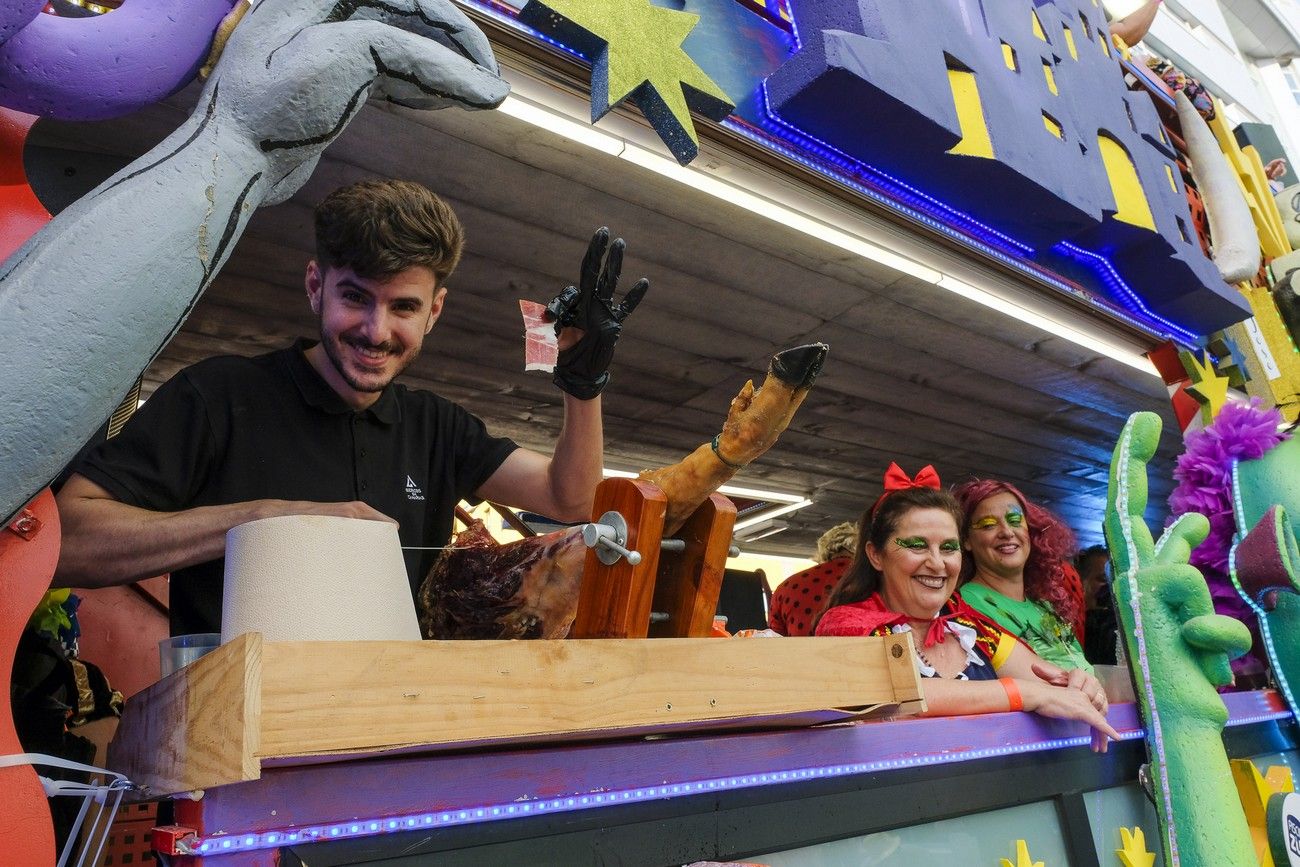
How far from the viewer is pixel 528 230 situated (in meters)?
2.48

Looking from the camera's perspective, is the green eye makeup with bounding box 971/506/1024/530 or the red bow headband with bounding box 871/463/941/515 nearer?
the red bow headband with bounding box 871/463/941/515

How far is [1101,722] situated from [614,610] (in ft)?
4.01

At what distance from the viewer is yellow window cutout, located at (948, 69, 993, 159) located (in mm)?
2422

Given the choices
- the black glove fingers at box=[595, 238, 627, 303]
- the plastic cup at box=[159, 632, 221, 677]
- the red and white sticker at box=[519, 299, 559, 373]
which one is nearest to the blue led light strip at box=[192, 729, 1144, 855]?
the plastic cup at box=[159, 632, 221, 677]

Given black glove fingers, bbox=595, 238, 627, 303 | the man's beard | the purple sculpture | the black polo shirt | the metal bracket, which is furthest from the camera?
the man's beard

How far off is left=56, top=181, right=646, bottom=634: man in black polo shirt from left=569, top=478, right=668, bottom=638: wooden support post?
274mm

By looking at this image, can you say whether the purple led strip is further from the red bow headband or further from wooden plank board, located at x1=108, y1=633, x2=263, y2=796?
the red bow headband

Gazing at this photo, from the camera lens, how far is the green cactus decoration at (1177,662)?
175 centimetres

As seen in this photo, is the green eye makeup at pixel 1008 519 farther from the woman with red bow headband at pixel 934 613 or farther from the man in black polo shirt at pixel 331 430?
the man in black polo shirt at pixel 331 430

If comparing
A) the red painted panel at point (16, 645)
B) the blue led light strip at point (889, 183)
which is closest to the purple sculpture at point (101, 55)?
the red painted panel at point (16, 645)

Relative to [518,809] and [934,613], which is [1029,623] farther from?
[518,809]

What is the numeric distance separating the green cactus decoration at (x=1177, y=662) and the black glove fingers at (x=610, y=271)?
54.7 inches

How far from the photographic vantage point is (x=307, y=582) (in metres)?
0.87

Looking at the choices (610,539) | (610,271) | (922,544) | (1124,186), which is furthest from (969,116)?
(610,539)
